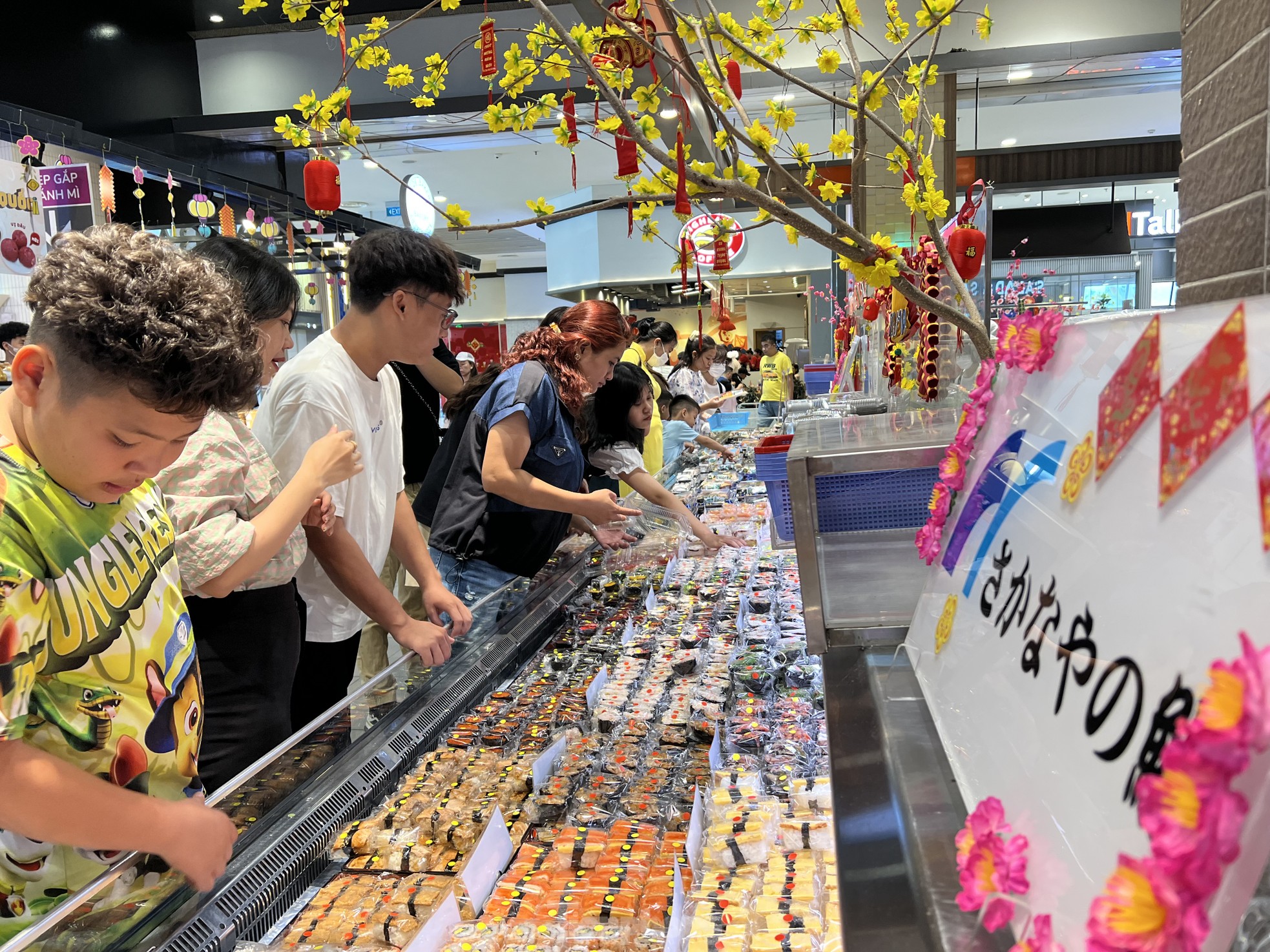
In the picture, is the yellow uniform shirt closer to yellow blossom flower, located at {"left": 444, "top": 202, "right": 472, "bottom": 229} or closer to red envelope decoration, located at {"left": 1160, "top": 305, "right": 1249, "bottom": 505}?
yellow blossom flower, located at {"left": 444, "top": 202, "right": 472, "bottom": 229}

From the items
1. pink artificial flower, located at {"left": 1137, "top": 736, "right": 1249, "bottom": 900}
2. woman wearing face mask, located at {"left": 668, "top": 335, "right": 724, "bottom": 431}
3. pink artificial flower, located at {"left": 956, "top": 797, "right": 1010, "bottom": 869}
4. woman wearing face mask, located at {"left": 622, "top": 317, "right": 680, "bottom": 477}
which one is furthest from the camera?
woman wearing face mask, located at {"left": 668, "top": 335, "right": 724, "bottom": 431}

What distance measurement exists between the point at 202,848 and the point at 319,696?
127cm

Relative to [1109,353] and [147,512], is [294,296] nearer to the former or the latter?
[147,512]

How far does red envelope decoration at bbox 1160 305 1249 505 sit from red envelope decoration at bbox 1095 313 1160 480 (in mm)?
41

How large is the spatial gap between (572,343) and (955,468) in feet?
5.89

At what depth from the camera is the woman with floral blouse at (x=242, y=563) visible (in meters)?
A: 1.55

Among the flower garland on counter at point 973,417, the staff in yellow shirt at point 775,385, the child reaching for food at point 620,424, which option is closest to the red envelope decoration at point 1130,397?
the flower garland on counter at point 973,417

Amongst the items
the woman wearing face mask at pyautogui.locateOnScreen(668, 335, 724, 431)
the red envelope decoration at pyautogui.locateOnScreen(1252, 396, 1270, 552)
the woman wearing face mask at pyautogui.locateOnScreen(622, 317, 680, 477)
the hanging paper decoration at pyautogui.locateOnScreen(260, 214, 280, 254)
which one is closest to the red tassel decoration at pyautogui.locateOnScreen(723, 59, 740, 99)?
the red envelope decoration at pyautogui.locateOnScreen(1252, 396, 1270, 552)

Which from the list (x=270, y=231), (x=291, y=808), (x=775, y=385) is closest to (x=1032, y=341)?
(x=291, y=808)

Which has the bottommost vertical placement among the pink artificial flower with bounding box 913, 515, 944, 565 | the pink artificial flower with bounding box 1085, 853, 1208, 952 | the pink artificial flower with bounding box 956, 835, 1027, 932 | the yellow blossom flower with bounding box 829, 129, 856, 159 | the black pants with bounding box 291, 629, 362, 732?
the black pants with bounding box 291, 629, 362, 732

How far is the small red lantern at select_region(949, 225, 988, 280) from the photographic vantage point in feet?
7.52

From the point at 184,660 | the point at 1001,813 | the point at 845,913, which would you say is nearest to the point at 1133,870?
the point at 1001,813

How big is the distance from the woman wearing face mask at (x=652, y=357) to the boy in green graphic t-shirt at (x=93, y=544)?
4063 mm

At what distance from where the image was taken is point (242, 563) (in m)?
1.56
